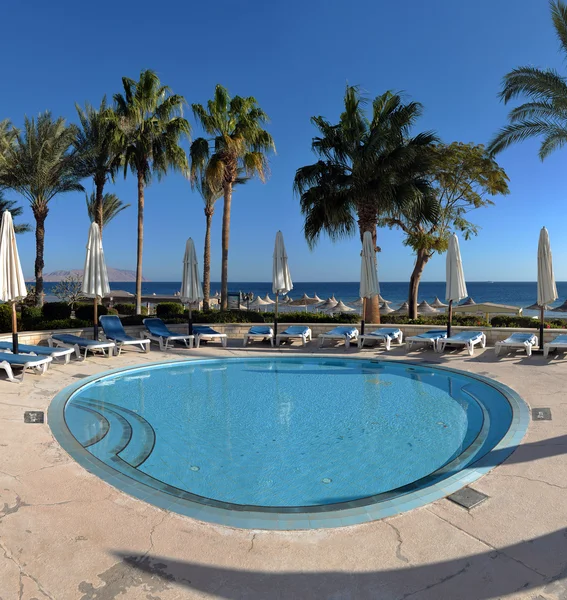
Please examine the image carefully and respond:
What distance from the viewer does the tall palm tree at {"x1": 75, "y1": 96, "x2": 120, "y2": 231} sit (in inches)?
716

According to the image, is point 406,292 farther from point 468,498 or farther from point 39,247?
point 468,498

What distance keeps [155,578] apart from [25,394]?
546 centimetres

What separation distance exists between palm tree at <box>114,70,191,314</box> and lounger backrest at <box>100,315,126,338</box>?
618cm

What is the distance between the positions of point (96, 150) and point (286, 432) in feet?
55.9

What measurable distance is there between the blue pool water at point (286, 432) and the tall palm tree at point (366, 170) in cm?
652

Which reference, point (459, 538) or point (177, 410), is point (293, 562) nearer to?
point (459, 538)

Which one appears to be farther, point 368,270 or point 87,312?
point 87,312

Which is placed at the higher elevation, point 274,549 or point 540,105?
point 540,105

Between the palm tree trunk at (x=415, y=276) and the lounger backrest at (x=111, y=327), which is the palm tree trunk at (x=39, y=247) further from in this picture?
the palm tree trunk at (x=415, y=276)

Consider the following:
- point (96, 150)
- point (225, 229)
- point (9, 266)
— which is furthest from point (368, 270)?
point (96, 150)

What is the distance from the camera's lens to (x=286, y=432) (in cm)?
575

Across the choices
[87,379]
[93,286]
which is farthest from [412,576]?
[93,286]

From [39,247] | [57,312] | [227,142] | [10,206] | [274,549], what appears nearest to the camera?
[274,549]

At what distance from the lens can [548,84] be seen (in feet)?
40.1
